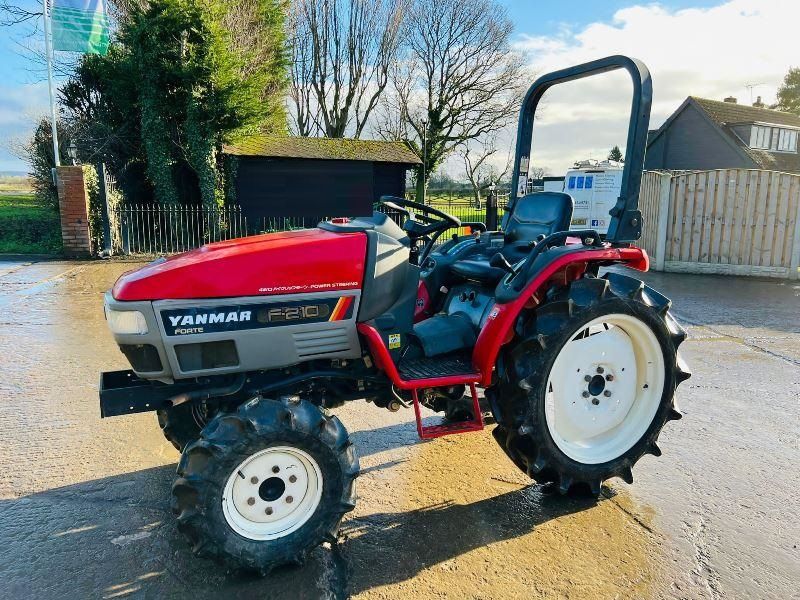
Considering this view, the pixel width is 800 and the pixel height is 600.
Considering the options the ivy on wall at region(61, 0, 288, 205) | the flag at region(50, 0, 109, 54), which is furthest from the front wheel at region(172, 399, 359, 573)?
the flag at region(50, 0, 109, 54)

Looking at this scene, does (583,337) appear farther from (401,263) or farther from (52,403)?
(52,403)

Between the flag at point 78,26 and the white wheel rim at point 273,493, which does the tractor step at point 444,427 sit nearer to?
the white wheel rim at point 273,493

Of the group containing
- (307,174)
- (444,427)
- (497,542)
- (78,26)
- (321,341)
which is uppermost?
(78,26)

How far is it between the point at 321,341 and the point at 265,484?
2.15ft

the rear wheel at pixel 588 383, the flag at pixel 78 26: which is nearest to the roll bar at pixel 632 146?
the rear wheel at pixel 588 383

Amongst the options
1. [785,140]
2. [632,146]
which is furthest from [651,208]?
[785,140]

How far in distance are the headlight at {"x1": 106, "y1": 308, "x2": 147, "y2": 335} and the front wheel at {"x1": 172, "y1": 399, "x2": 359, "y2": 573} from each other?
0.48 meters

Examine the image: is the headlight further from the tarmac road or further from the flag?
the flag

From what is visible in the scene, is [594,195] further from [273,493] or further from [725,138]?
A: [725,138]

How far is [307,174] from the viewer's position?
16453 mm

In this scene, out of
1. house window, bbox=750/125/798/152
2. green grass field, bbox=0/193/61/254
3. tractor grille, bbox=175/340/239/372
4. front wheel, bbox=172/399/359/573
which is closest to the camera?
front wheel, bbox=172/399/359/573

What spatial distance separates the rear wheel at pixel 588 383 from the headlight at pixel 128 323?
1.68m

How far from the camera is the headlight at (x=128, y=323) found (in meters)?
2.39

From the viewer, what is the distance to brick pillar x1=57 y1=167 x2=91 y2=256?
36.7 feet
